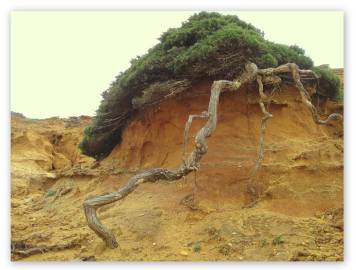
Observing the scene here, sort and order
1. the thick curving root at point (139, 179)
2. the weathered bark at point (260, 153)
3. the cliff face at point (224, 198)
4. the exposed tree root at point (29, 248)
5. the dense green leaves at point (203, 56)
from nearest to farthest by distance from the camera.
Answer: the thick curving root at point (139, 179), the cliff face at point (224, 198), the exposed tree root at point (29, 248), the weathered bark at point (260, 153), the dense green leaves at point (203, 56)

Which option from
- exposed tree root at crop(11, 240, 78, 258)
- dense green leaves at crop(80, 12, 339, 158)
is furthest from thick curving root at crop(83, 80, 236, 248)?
dense green leaves at crop(80, 12, 339, 158)

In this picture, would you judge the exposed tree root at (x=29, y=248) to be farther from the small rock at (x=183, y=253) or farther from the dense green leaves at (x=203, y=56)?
the dense green leaves at (x=203, y=56)

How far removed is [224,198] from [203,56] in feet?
6.75

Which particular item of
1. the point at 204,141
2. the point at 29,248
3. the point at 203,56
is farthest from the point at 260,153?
the point at 29,248

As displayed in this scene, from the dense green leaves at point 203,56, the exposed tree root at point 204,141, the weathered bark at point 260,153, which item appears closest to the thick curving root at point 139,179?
the exposed tree root at point 204,141

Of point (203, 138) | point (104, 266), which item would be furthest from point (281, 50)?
point (104, 266)

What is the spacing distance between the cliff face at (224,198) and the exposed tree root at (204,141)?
300 mm

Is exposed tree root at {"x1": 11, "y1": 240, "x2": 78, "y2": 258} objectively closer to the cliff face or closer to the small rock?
the cliff face

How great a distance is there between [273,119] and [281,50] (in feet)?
3.72

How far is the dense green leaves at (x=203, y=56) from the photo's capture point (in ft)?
25.2

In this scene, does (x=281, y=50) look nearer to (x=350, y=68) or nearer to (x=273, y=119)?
(x=273, y=119)

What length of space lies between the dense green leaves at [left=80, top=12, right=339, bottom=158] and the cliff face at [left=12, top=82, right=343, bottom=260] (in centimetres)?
39

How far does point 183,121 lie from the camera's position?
852 cm

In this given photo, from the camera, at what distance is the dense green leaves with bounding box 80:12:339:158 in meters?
7.68
